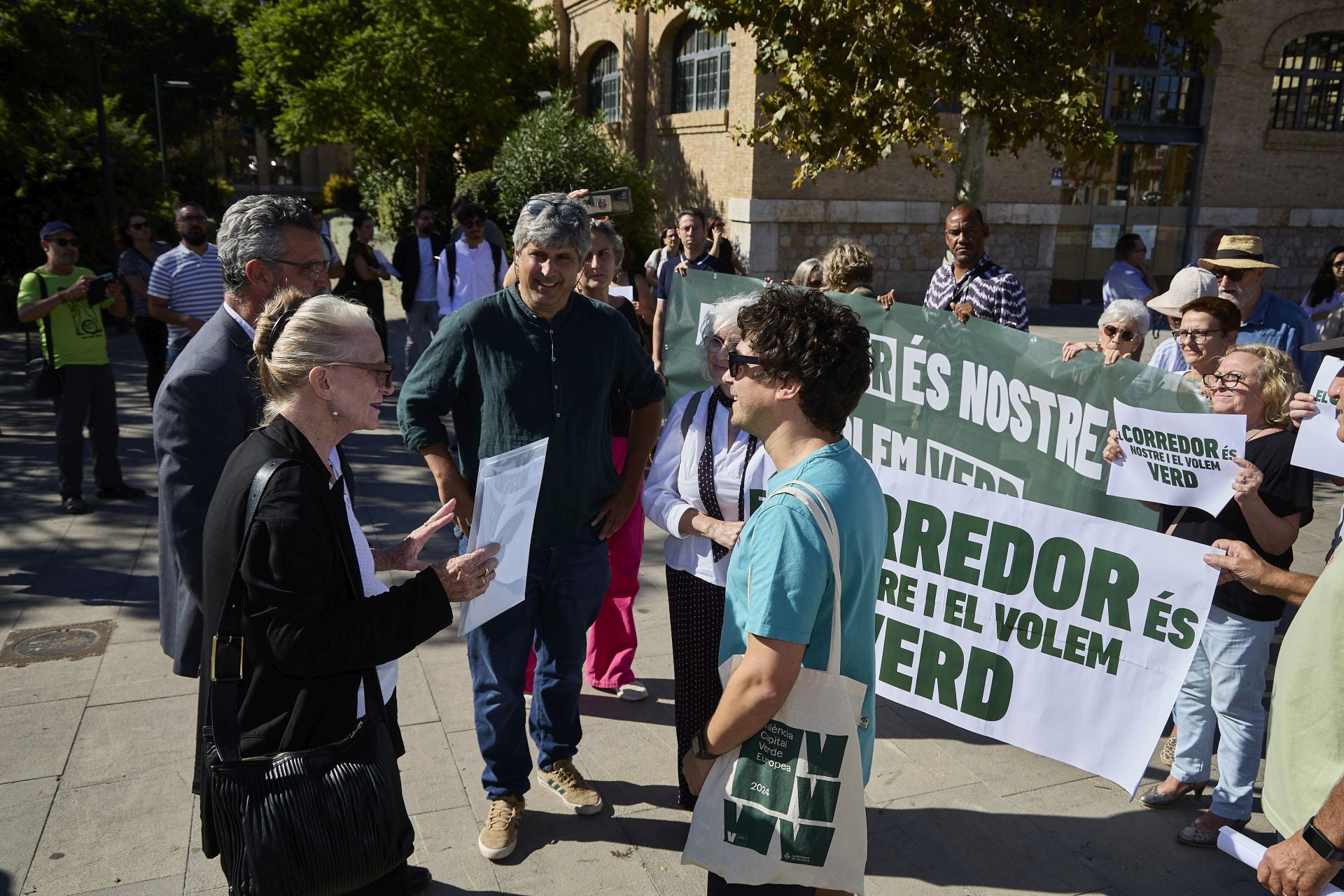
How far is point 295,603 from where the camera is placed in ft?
6.61

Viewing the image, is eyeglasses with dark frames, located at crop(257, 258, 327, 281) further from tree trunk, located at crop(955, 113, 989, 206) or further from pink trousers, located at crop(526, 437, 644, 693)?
tree trunk, located at crop(955, 113, 989, 206)

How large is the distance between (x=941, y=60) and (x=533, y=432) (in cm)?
631

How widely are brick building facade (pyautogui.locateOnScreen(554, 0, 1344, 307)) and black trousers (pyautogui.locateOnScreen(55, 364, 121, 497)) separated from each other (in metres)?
12.9

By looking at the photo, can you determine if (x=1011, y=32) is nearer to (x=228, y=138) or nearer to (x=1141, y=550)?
(x=1141, y=550)

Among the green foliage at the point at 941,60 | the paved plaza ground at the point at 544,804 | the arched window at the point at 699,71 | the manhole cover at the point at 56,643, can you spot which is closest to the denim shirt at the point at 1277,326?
the green foliage at the point at 941,60

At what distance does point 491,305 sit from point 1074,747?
2.57 m

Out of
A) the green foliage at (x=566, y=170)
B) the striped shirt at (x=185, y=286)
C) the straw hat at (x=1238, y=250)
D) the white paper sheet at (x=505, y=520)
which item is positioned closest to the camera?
the white paper sheet at (x=505, y=520)

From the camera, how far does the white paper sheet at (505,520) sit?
271 centimetres

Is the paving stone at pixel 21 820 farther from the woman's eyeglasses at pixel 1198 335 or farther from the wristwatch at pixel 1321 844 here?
the woman's eyeglasses at pixel 1198 335

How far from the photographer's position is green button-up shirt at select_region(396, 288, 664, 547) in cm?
323

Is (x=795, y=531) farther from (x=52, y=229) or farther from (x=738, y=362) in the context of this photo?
(x=52, y=229)

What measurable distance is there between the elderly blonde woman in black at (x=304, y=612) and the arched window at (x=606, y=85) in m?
23.1

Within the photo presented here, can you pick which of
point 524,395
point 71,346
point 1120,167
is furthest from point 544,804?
point 1120,167

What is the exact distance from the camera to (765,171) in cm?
1736
